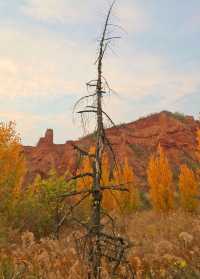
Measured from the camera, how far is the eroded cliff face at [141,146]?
6438 centimetres

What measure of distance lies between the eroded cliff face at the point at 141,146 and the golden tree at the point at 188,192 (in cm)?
2811

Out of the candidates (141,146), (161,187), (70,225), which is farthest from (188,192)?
(141,146)

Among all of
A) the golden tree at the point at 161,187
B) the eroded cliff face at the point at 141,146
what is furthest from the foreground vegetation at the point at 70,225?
the eroded cliff face at the point at 141,146

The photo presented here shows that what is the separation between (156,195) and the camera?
31156mm

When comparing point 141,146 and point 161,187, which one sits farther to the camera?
point 141,146

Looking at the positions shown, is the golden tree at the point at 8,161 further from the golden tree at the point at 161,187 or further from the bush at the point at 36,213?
the golden tree at the point at 161,187

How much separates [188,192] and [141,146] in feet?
139

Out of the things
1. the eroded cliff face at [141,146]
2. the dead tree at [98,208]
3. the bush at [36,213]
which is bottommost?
the bush at [36,213]

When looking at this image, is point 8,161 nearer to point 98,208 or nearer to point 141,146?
point 98,208

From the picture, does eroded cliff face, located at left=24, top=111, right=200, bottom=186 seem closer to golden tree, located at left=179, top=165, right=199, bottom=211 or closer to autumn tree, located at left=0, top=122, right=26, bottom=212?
golden tree, located at left=179, top=165, right=199, bottom=211

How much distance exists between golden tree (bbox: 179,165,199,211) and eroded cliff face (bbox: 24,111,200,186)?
28111mm

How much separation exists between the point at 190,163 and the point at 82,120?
218 ft

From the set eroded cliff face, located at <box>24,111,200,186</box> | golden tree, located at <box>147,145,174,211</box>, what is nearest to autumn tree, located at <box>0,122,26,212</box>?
golden tree, located at <box>147,145,174,211</box>

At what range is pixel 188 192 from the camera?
31859mm
